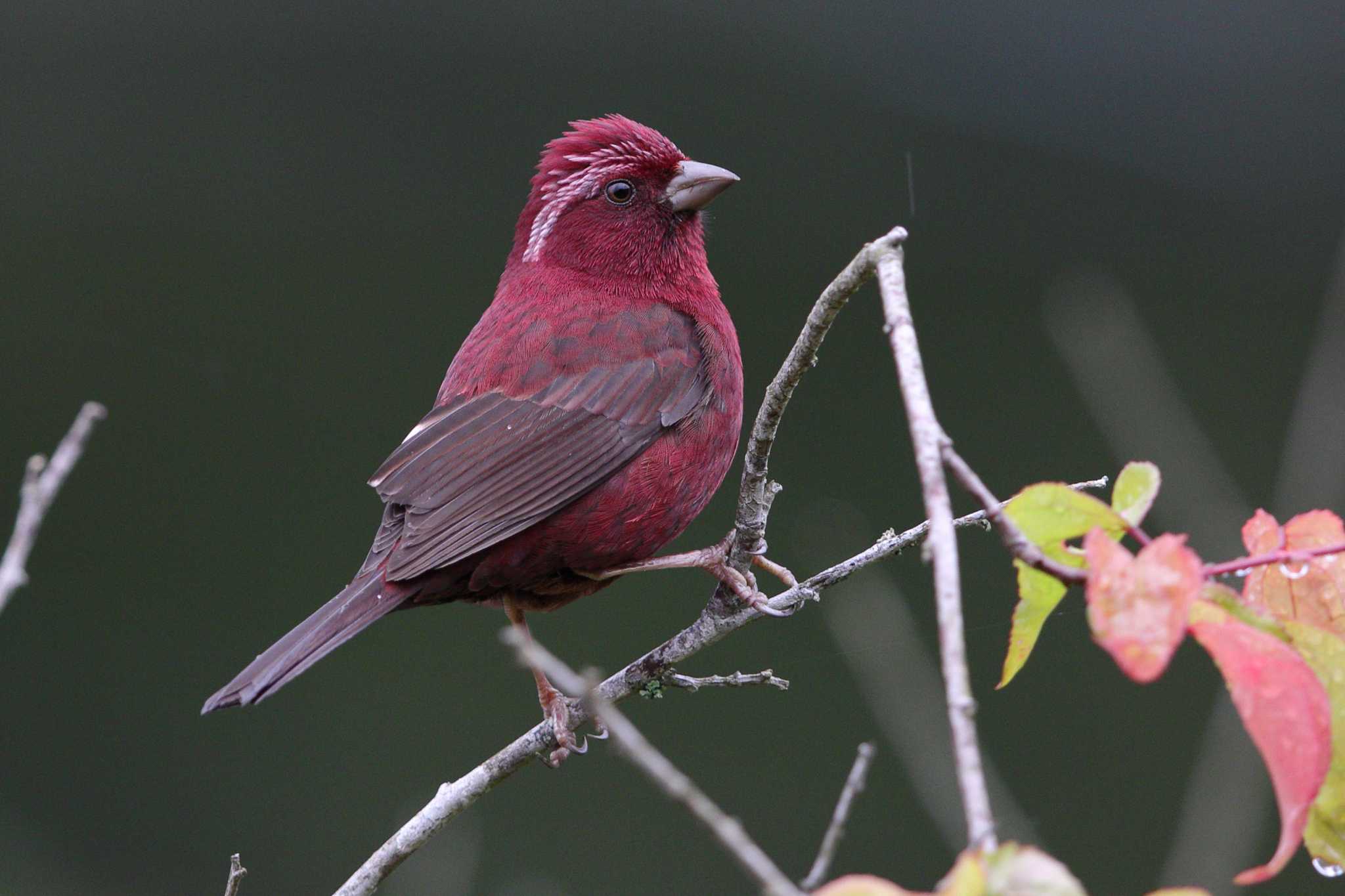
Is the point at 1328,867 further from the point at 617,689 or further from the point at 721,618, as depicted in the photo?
the point at 617,689

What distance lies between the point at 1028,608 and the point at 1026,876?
0.56 metres

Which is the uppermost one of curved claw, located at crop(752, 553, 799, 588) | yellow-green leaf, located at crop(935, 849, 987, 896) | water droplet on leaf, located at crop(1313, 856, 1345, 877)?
curved claw, located at crop(752, 553, 799, 588)

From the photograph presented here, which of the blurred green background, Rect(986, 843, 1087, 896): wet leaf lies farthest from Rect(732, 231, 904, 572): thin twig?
the blurred green background

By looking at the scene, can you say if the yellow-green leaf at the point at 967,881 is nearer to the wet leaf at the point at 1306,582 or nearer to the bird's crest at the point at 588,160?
the wet leaf at the point at 1306,582

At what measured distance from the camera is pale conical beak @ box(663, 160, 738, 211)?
381 cm

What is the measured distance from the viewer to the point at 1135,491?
1.61 m

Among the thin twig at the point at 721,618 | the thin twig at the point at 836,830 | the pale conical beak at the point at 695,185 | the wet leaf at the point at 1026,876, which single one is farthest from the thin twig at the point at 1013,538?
the pale conical beak at the point at 695,185

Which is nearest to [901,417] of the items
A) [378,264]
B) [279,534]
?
[378,264]

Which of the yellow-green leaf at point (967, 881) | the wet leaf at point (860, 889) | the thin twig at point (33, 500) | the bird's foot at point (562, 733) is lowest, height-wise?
the bird's foot at point (562, 733)

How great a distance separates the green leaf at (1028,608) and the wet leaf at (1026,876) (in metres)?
0.46

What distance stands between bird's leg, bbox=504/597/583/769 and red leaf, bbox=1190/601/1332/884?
206 cm

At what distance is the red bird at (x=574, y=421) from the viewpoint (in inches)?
130

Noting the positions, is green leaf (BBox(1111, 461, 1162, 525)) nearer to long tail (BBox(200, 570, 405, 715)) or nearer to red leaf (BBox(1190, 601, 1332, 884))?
red leaf (BBox(1190, 601, 1332, 884))

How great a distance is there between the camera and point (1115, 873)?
18.1 feet
